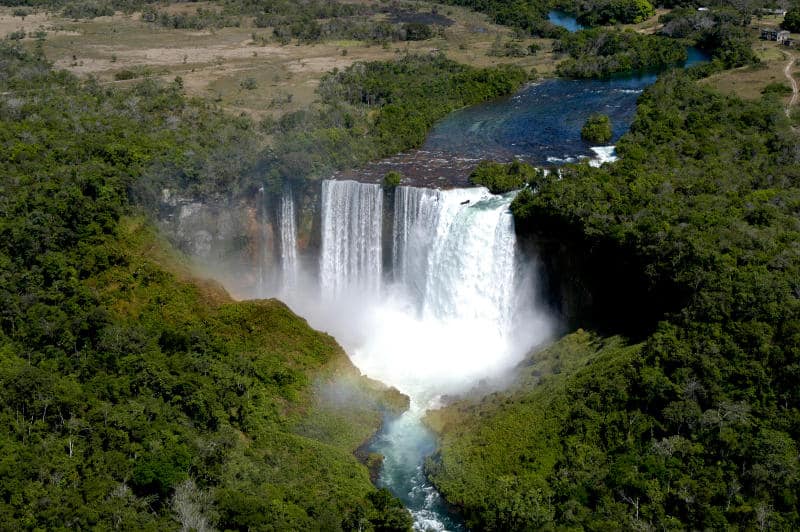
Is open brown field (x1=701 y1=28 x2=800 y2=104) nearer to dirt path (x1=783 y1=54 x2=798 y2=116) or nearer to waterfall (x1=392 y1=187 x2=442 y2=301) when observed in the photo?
dirt path (x1=783 y1=54 x2=798 y2=116)

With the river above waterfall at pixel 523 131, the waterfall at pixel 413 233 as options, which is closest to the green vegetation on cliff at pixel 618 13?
the river above waterfall at pixel 523 131

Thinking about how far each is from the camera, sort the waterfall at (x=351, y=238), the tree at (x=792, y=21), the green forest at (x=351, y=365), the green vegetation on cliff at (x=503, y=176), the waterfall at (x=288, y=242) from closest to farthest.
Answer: the green forest at (x=351, y=365), the green vegetation on cliff at (x=503, y=176), the waterfall at (x=351, y=238), the waterfall at (x=288, y=242), the tree at (x=792, y=21)

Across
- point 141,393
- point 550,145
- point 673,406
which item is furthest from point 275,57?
point 673,406

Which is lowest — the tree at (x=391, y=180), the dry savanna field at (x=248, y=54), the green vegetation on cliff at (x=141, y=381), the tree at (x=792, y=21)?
the green vegetation on cliff at (x=141, y=381)

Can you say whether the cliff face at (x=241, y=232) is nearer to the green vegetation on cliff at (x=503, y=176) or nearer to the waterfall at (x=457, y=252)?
the waterfall at (x=457, y=252)

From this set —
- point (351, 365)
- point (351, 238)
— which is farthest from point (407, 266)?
point (351, 365)

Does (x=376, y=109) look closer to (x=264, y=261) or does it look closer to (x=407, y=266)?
(x=264, y=261)
